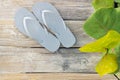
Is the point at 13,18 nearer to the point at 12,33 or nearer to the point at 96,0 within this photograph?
the point at 12,33

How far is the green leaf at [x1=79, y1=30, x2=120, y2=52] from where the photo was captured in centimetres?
24

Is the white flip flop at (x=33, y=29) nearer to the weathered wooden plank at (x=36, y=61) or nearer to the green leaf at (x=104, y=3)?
the weathered wooden plank at (x=36, y=61)

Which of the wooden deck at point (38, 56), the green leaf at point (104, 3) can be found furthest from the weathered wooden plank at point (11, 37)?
the green leaf at point (104, 3)

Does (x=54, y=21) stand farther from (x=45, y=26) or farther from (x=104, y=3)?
(x=104, y=3)

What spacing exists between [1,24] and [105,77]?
38cm

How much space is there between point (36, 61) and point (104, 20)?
2.19ft

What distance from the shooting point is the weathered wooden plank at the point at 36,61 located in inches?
36.3

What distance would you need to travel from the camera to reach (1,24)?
924 millimetres

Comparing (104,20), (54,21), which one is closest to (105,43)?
(104,20)

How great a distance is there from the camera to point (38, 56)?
36.3 inches

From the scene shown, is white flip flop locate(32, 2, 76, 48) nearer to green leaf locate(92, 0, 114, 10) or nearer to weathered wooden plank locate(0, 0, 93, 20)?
weathered wooden plank locate(0, 0, 93, 20)

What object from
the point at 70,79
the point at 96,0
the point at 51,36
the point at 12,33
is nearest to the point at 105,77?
the point at 70,79

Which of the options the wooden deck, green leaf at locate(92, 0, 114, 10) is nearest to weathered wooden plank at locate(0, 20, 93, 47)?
the wooden deck

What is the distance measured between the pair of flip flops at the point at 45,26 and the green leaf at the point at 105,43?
2.19 ft
